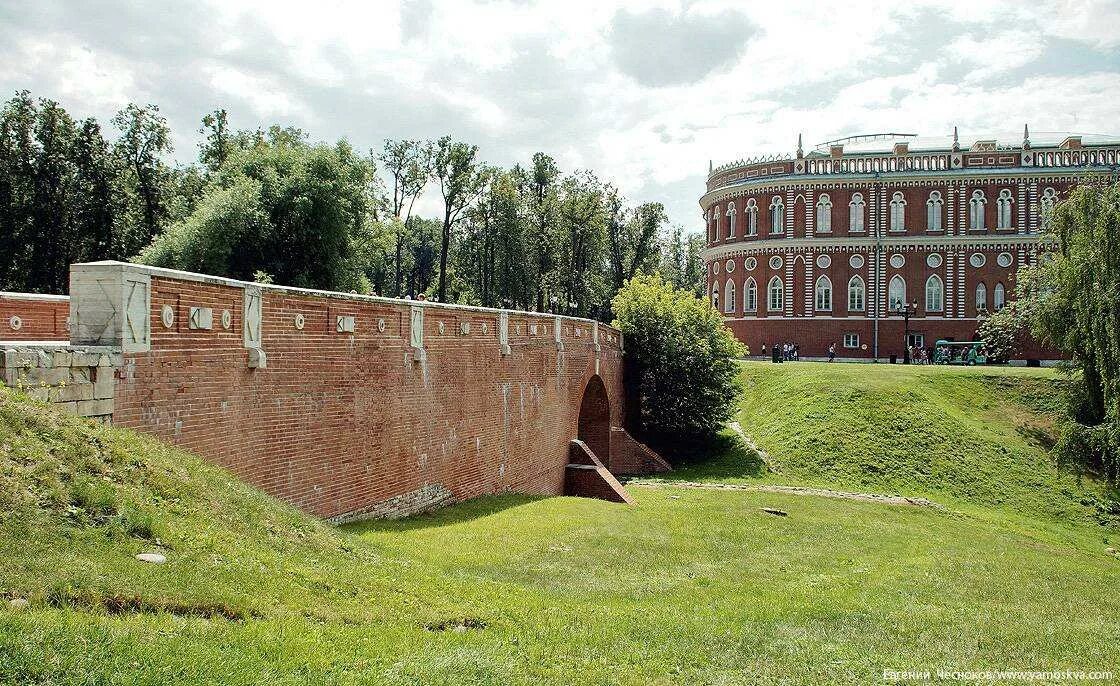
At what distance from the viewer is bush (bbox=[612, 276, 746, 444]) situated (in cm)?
3136

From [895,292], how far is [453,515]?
41.9 meters

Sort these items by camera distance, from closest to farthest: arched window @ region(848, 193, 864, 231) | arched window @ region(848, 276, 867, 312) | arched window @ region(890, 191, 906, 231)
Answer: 1. arched window @ region(890, 191, 906, 231)
2. arched window @ region(848, 193, 864, 231)
3. arched window @ region(848, 276, 867, 312)

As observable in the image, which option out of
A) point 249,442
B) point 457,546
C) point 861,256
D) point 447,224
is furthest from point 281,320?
point 861,256

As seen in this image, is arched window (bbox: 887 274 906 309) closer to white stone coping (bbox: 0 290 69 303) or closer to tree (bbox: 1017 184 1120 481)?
tree (bbox: 1017 184 1120 481)

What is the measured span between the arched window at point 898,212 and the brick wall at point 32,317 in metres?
45.9

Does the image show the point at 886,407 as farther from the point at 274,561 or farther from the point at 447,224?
the point at 274,561

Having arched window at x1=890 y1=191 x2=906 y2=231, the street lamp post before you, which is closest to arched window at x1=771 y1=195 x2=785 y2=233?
arched window at x1=890 y1=191 x2=906 y2=231

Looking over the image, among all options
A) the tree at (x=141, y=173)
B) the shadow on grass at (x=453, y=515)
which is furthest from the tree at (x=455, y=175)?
the shadow on grass at (x=453, y=515)

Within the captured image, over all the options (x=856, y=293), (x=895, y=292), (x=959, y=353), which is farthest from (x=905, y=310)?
(x=959, y=353)

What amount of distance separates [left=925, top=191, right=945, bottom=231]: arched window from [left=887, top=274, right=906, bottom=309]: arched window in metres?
3.34

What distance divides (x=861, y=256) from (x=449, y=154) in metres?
24.5

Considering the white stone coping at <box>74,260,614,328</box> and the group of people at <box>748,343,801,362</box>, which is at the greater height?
the white stone coping at <box>74,260,614,328</box>

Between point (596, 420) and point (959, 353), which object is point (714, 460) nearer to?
point (596, 420)

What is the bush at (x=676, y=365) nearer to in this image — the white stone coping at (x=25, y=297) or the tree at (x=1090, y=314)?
the tree at (x=1090, y=314)
